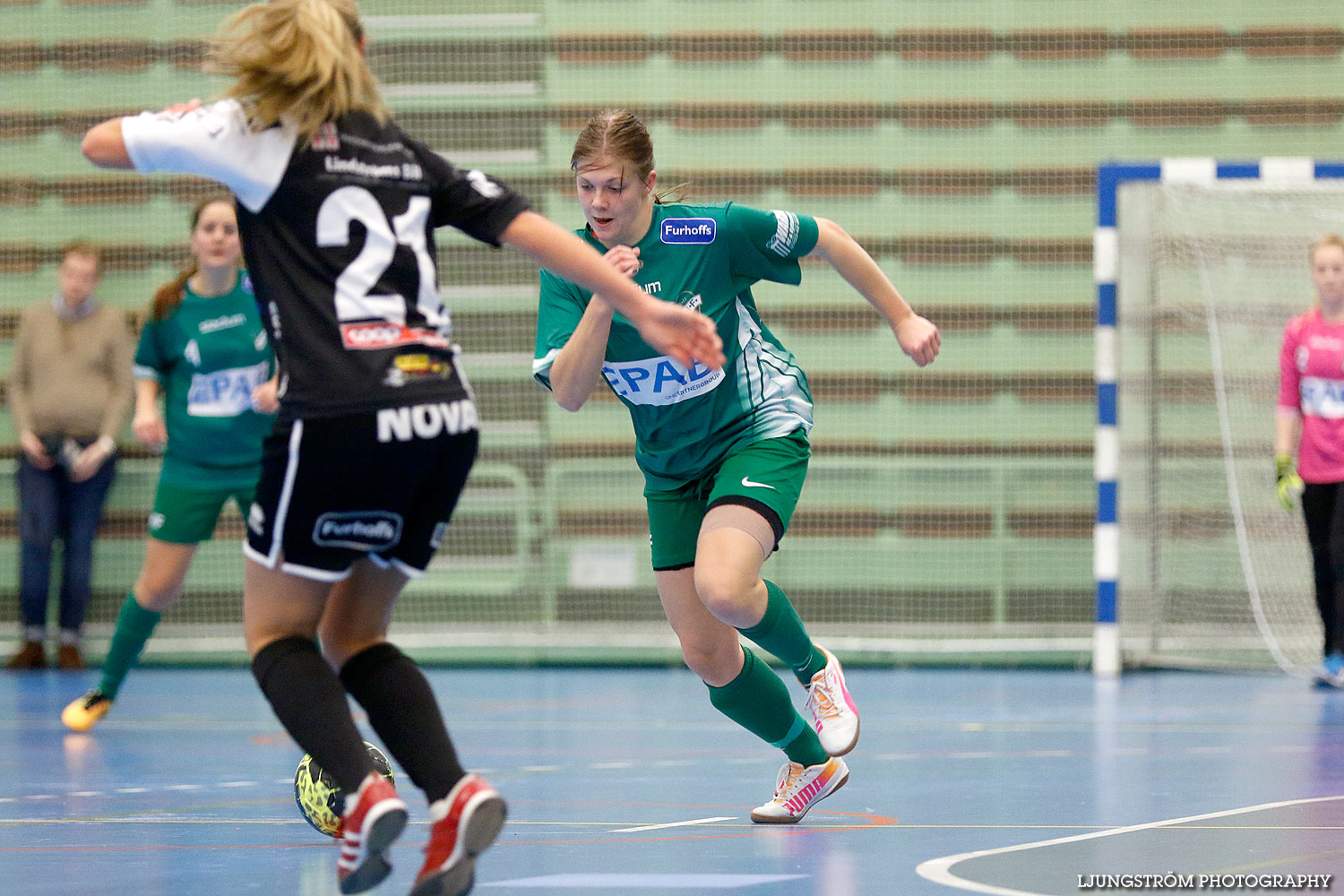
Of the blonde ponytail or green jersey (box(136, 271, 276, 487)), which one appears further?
green jersey (box(136, 271, 276, 487))

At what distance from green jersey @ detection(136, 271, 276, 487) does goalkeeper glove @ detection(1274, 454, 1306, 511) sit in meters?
4.63

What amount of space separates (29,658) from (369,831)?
7.81 meters

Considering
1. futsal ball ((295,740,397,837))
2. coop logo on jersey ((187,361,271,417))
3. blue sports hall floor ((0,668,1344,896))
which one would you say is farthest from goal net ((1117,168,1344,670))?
futsal ball ((295,740,397,837))

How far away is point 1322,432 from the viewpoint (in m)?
8.22

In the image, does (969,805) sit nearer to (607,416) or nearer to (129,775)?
(129,775)

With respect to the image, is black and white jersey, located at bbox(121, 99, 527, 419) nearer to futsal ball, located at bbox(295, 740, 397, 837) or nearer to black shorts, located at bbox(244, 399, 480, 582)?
black shorts, located at bbox(244, 399, 480, 582)

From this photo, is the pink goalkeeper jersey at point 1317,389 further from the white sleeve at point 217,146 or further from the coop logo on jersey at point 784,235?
the white sleeve at point 217,146

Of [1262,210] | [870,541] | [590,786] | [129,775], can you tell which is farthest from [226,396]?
[1262,210]

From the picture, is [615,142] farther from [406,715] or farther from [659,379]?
[406,715]

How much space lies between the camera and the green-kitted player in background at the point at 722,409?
4.14 meters

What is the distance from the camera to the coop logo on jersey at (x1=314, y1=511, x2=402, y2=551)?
114 inches

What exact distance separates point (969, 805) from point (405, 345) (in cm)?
225

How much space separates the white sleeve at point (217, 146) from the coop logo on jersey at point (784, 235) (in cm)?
162

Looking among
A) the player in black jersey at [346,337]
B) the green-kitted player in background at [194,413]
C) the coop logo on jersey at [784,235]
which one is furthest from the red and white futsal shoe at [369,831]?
the green-kitted player in background at [194,413]
